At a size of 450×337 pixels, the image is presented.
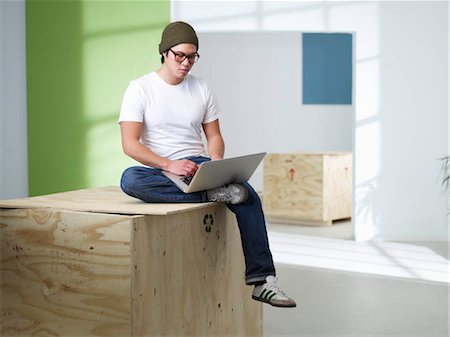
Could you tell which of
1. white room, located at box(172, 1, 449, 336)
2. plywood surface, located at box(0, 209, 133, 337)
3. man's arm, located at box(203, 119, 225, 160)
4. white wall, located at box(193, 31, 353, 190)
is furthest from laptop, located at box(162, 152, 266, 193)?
white wall, located at box(193, 31, 353, 190)

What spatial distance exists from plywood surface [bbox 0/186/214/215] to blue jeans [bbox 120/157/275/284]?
0.19ft

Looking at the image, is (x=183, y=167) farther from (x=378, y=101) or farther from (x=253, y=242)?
(x=378, y=101)

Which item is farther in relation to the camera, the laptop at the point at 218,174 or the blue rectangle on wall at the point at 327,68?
the blue rectangle on wall at the point at 327,68

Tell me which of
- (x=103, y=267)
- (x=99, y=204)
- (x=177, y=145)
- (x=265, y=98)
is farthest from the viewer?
(x=265, y=98)

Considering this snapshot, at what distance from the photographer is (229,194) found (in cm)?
338

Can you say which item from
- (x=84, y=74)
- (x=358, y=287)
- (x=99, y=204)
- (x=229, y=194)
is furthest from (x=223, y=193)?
(x=84, y=74)

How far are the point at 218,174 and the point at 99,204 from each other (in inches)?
18.4

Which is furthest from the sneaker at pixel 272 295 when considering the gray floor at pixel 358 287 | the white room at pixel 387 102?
the white room at pixel 387 102

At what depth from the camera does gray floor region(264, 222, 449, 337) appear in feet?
13.6

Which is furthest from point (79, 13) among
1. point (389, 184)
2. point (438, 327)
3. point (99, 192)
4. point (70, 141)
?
point (438, 327)

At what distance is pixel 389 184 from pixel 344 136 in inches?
147

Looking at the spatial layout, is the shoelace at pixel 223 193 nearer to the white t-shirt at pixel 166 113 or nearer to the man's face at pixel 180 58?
the white t-shirt at pixel 166 113

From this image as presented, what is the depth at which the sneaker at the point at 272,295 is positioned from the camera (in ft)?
10.6

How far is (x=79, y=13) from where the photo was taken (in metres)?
7.16
